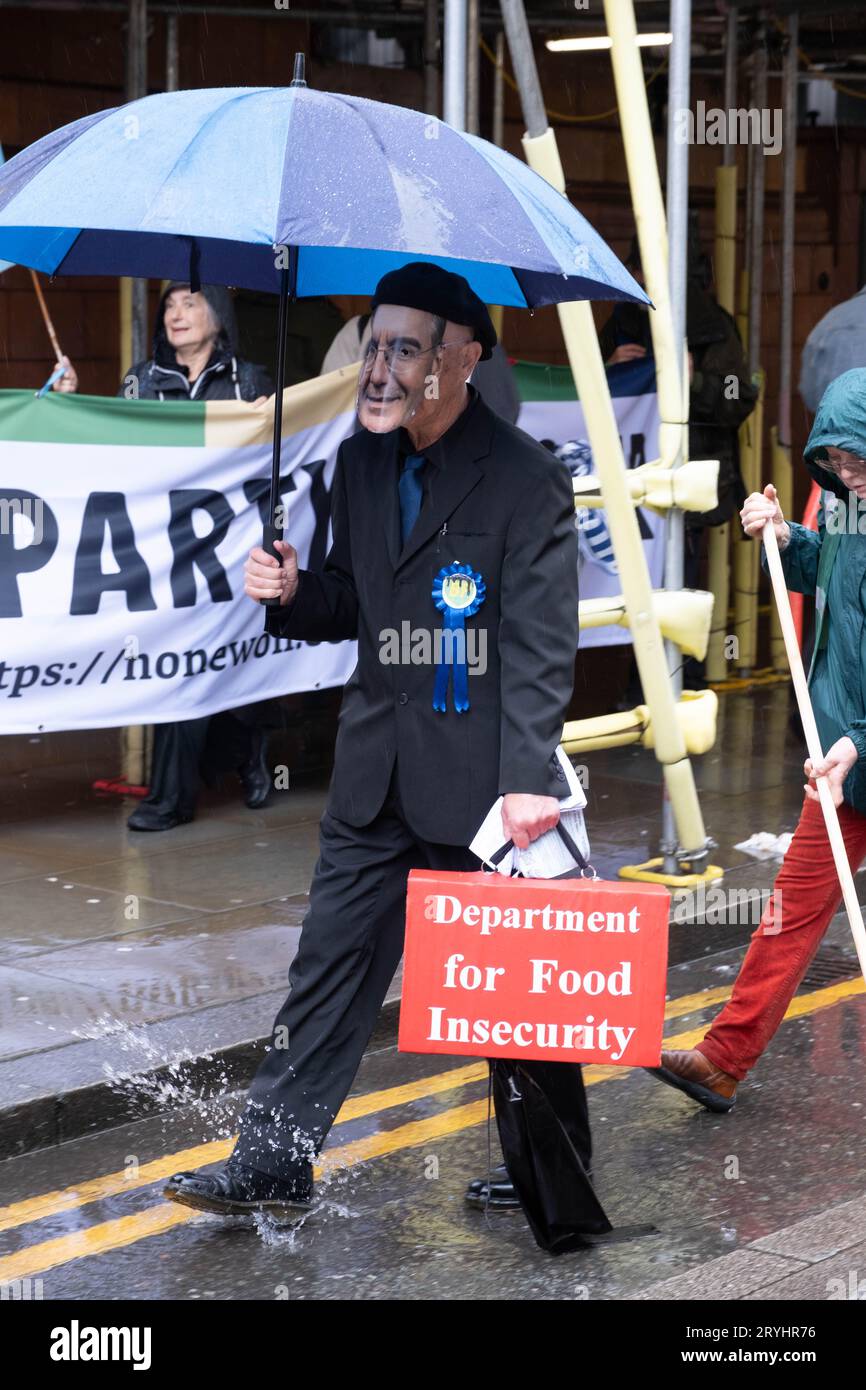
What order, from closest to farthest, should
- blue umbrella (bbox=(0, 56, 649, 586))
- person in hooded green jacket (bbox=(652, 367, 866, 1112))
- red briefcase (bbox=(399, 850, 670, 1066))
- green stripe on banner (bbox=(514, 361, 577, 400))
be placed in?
1. blue umbrella (bbox=(0, 56, 649, 586))
2. red briefcase (bbox=(399, 850, 670, 1066))
3. person in hooded green jacket (bbox=(652, 367, 866, 1112))
4. green stripe on banner (bbox=(514, 361, 577, 400))

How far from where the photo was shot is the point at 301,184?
362 centimetres

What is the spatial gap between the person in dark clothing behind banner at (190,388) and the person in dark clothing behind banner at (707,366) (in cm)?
279

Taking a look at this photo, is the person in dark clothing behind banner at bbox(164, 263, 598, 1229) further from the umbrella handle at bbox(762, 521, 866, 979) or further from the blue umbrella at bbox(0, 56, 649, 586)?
the umbrella handle at bbox(762, 521, 866, 979)

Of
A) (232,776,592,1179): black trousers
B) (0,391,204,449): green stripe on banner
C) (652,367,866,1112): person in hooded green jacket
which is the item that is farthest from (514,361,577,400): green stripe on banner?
(232,776,592,1179): black trousers

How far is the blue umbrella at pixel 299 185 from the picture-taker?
141 inches

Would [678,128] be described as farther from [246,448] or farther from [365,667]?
[365,667]

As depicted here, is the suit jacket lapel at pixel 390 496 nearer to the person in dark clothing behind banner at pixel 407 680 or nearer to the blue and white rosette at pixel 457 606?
the person in dark clothing behind banner at pixel 407 680

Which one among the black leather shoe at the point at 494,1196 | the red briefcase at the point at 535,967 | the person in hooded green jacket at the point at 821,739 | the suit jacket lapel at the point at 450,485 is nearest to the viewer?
the red briefcase at the point at 535,967

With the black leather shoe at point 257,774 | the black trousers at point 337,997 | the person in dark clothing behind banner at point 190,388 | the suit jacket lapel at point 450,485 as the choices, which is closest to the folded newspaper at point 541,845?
the black trousers at point 337,997

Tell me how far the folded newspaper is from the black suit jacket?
55 mm

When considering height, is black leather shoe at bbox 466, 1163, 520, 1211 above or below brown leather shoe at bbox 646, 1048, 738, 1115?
below

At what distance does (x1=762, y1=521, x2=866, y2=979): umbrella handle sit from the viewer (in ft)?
13.9

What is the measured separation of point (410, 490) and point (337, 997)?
108 cm
